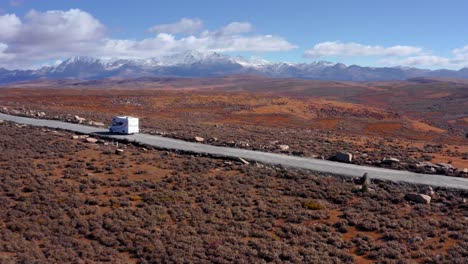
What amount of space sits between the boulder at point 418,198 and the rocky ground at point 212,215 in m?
0.05

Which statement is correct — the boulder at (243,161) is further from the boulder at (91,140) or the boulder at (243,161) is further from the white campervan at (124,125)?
the white campervan at (124,125)

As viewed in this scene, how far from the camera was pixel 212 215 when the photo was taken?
19281 millimetres

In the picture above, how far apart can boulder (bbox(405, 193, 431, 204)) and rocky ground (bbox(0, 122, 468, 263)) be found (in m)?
0.05

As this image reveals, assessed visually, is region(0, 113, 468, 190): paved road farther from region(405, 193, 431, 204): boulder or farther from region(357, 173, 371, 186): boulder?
region(405, 193, 431, 204): boulder

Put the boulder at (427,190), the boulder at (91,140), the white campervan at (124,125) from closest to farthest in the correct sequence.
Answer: the boulder at (427,190), the boulder at (91,140), the white campervan at (124,125)

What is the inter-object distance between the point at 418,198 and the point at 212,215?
11.0 metres

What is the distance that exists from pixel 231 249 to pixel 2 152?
2108 centimetres

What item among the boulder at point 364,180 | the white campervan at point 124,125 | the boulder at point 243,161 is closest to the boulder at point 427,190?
the boulder at point 364,180

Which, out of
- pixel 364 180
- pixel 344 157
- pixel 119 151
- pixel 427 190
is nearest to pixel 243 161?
pixel 344 157

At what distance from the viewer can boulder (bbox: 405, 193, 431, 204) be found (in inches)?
840

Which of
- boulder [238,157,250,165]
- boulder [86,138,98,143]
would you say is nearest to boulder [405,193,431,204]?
boulder [238,157,250,165]

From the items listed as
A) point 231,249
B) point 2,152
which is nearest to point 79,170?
point 2,152

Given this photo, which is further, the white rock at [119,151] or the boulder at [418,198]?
the white rock at [119,151]

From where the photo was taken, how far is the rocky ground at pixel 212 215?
1568cm
